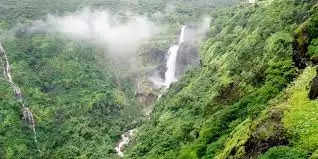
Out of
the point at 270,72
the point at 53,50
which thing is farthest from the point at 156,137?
the point at 53,50

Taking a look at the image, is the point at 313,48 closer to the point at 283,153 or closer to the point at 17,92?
the point at 283,153

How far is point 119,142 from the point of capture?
123 m

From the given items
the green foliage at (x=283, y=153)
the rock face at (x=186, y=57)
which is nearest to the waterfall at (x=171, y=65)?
the rock face at (x=186, y=57)

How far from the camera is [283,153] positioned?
32688mm

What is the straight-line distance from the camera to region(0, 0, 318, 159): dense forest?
4214cm

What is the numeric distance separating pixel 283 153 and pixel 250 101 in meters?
30.5

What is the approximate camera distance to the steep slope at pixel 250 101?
35.7m

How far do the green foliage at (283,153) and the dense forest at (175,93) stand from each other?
0.24 feet

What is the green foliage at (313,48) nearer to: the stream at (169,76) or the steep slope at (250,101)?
the steep slope at (250,101)

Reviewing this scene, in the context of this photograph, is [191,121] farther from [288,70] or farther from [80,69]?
[80,69]

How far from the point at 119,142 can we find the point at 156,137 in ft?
113

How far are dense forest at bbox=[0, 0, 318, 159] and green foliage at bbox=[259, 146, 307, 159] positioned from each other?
7 centimetres

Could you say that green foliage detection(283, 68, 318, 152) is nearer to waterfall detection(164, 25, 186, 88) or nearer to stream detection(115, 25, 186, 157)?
stream detection(115, 25, 186, 157)

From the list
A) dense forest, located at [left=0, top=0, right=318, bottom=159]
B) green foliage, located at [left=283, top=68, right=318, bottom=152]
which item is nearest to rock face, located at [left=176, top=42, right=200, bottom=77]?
dense forest, located at [left=0, top=0, right=318, bottom=159]
